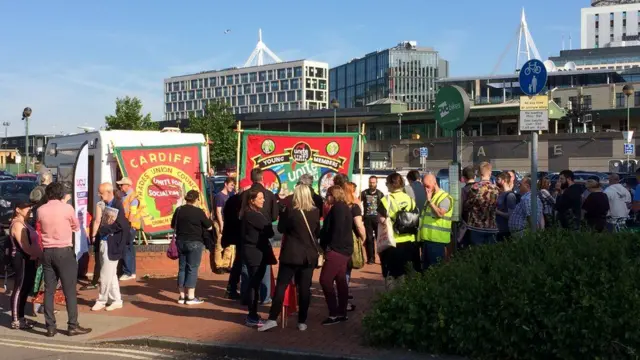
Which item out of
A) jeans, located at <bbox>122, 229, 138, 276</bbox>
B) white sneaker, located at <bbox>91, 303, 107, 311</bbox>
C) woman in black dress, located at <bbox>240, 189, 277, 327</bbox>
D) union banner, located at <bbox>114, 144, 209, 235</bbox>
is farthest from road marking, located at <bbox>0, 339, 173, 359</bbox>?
union banner, located at <bbox>114, 144, 209, 235</bbox>

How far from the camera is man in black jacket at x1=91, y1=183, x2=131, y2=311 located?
974 cm

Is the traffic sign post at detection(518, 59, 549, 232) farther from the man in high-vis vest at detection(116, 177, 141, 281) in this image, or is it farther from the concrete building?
the concrete building

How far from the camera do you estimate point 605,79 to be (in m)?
81.8

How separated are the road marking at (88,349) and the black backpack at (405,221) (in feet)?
10.4

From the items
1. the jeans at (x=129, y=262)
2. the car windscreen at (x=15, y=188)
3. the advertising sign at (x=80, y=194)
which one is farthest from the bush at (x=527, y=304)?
the car windscreen at (x=15, y=188)

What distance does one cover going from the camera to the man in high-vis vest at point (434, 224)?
29.5 feet

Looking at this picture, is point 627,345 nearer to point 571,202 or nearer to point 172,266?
point 571,202

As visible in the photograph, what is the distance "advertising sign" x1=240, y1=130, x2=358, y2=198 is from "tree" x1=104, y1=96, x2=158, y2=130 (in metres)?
42.9

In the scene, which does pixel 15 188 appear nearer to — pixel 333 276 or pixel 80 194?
pixel 80 194

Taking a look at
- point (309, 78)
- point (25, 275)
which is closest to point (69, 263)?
Answer: point (25, 275)

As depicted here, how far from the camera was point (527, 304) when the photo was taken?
6.50 m

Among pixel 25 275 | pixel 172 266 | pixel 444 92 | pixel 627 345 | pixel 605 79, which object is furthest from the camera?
pixel 605 79

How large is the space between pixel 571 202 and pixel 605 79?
76136 mm

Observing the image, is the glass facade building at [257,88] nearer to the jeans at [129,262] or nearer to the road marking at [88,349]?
the jeans at [129,262]
